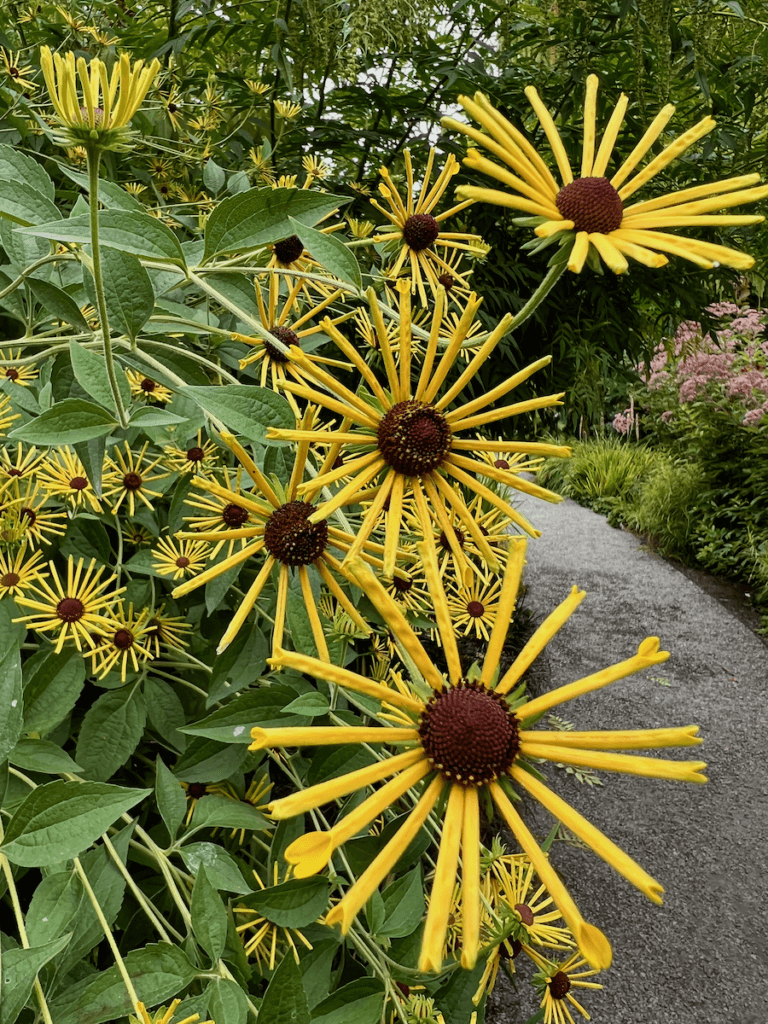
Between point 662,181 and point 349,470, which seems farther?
point 662,181

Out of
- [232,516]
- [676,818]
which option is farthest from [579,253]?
[676,818]

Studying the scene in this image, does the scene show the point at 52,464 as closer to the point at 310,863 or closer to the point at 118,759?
the point at 118,759

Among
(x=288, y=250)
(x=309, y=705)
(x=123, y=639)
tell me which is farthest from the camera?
(x=288, y=250)

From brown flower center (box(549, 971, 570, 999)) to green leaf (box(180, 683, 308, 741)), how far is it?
44cm

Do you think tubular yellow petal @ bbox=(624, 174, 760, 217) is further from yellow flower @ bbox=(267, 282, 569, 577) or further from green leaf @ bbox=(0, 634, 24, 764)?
green leaf @ bbox=(0, 634, 24, 764)

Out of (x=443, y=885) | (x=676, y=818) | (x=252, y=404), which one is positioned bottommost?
(x=676, y=818)

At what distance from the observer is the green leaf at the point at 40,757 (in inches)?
19.6

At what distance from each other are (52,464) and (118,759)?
277 mm

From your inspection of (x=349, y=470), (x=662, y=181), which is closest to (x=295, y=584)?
(x=349, y=470)

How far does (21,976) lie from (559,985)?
0.58m

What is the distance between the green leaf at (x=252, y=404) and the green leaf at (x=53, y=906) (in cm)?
30

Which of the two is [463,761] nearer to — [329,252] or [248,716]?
[248,716]

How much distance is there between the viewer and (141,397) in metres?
0.77

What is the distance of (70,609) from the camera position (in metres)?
0.60
